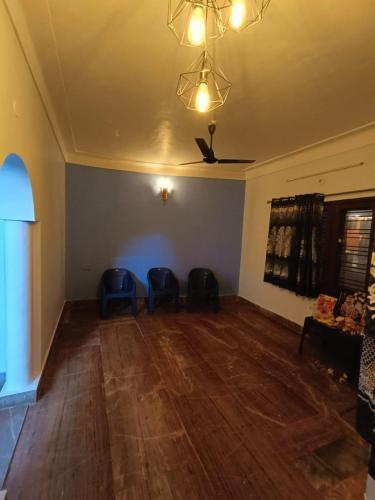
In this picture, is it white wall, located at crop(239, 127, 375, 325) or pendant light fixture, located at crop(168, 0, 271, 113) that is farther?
white wall, located at crop(239, 127, 375, 325)

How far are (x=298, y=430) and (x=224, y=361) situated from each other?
41.0 inches

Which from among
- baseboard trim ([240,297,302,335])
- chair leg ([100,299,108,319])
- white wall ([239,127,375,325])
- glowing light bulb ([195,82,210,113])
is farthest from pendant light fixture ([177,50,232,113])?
baseboard trim ([240,297,302,335])

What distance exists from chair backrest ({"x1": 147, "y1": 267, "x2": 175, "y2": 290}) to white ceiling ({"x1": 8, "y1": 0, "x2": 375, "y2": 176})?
7.85 ft

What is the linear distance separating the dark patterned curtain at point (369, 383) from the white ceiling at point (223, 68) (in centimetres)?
143

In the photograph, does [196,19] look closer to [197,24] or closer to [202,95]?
[197,24]

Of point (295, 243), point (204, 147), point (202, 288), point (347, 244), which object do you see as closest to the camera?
point (204, 147)

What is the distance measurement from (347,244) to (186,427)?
278 cm

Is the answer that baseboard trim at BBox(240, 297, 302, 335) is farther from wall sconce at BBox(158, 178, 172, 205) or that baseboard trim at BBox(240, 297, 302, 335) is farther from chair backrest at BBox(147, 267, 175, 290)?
wall sconce at BBox(158, 178, 172, 205)

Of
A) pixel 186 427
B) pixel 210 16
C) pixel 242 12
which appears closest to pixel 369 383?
pixel 186 427

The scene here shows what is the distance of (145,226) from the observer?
4.61m

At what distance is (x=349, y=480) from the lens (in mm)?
1520

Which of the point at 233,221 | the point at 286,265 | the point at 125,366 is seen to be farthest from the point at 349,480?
the point at 233,221

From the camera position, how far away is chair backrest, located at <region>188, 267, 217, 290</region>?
Answer: 473cm

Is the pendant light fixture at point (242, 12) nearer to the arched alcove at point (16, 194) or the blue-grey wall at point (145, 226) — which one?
the arched alcove at point (16, 194)
